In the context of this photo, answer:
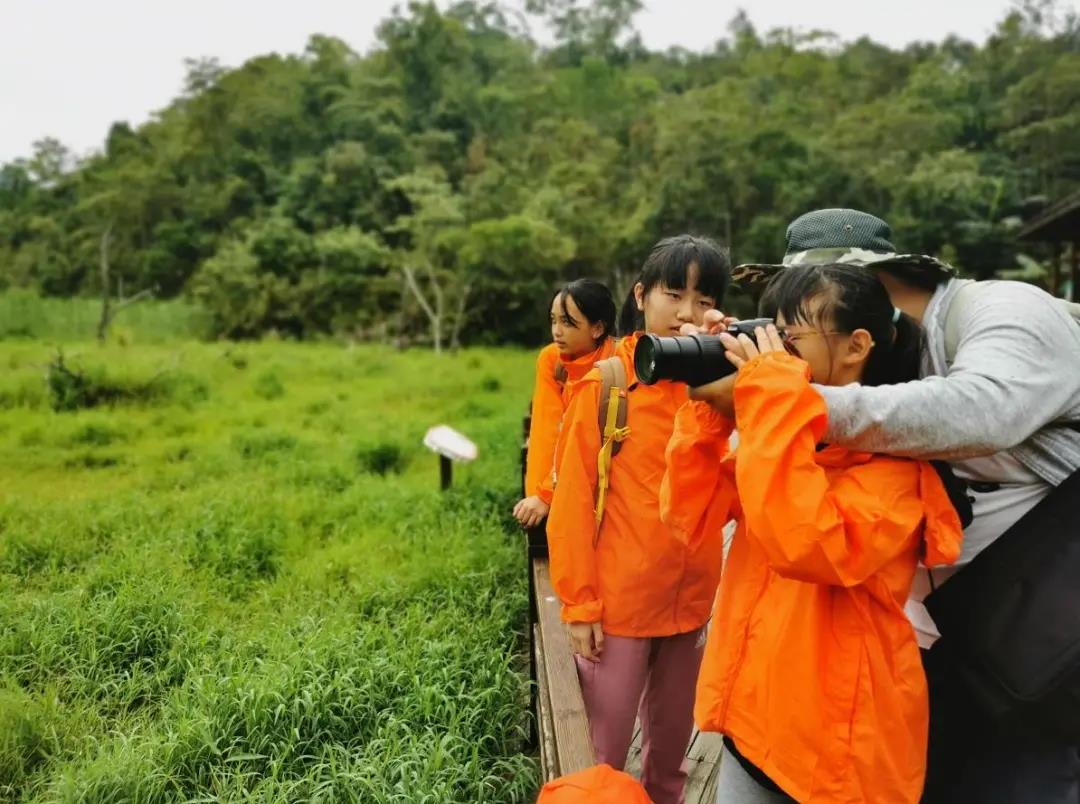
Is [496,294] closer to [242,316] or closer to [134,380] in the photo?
[242,316]

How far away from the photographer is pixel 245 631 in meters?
3.40

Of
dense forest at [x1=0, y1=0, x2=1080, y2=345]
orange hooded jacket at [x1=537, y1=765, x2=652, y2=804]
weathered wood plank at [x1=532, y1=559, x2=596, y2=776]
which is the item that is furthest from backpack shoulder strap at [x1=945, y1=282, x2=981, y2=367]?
dense forest at [x1=0, y1=0, x2=1080, y2=345]

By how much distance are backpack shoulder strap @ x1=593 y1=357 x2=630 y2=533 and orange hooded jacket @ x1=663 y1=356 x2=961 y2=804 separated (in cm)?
53

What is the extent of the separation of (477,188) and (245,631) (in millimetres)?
19715

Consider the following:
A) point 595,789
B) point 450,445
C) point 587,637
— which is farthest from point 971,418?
point 450,445

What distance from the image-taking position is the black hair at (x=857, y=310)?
1.24m

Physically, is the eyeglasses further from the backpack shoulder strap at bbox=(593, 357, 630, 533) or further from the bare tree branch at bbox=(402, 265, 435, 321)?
the bare tree branch at bbox=(402, 265, 435, 321)

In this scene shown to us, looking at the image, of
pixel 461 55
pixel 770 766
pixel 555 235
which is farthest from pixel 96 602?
pixel 461 55

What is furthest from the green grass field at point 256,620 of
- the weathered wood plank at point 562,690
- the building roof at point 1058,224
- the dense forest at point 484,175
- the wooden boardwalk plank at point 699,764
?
the dense forest at point 484,175

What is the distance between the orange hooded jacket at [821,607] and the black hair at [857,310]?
166mm

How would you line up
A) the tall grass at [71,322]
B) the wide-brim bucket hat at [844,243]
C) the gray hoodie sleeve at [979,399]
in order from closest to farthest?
the gray hoodie sleeve at [979,399]
the wide-brim bucket hat at [844,243]
the tall grass at [71,322]

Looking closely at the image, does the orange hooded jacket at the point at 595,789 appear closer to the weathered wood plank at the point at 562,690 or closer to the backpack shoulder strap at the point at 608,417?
the weathered wood plank at the point at 562,690

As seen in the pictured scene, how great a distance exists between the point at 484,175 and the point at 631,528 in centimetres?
2159

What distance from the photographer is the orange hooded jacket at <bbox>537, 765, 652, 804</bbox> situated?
4.20 ft
